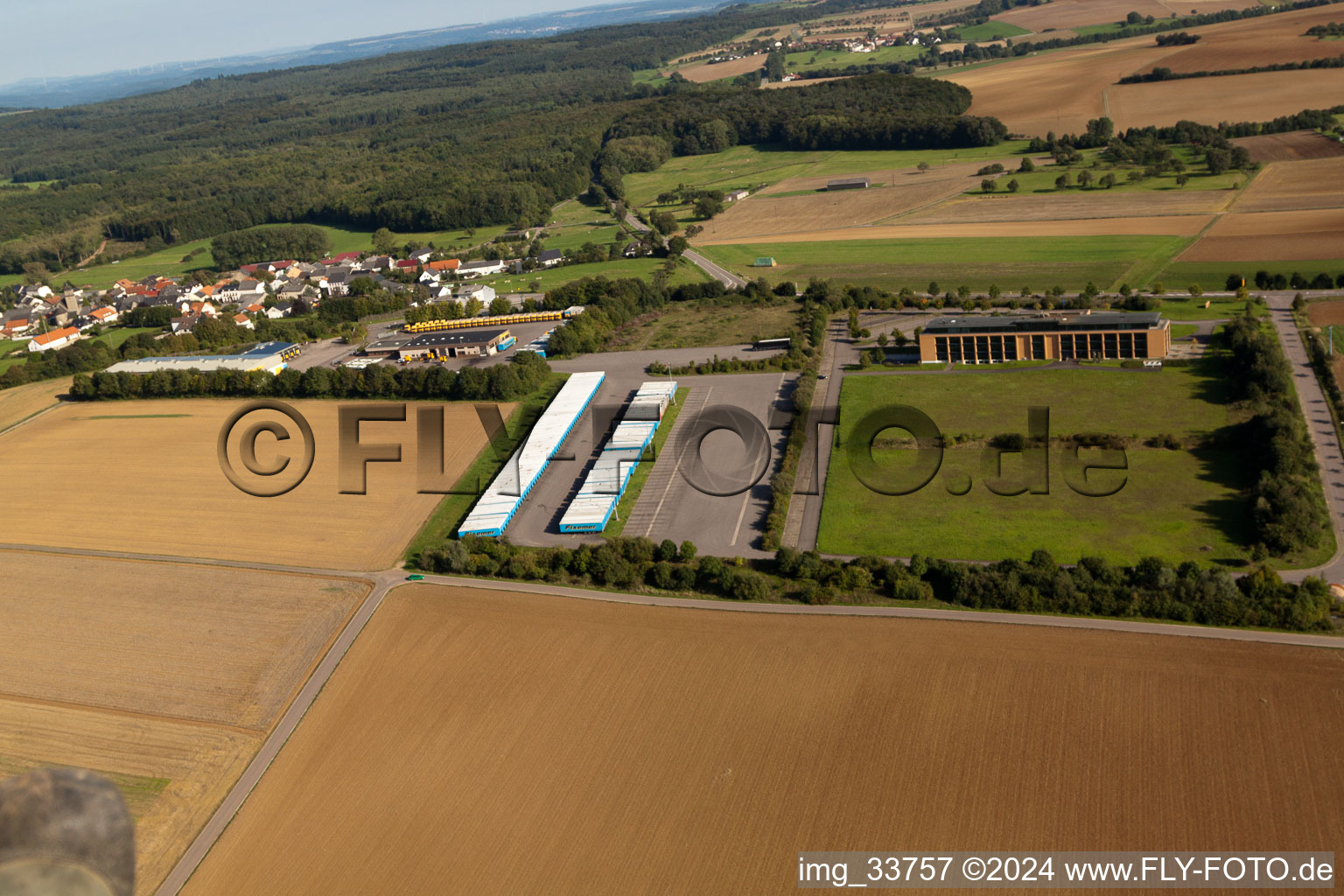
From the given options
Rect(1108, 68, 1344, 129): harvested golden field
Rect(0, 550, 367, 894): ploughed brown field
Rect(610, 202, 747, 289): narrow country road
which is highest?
Rect(1108, 68, 1344, 129): harvested golden field

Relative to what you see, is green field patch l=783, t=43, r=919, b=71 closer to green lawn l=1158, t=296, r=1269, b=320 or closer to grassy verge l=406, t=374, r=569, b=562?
green lawn l=1158, t=296, r=1269, b=320

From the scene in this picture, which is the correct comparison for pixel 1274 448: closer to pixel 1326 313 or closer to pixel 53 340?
pixel 1326 313

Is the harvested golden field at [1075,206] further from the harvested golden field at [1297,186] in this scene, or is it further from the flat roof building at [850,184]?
the flat roof building at [850,184]

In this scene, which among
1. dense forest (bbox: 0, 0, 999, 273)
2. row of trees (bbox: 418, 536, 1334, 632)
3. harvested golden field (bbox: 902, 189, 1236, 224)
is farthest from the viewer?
dense forest (bbox: 0, 0, 999, 273)

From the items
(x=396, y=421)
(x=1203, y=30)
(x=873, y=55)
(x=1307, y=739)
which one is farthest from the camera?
(x=873, y=55)

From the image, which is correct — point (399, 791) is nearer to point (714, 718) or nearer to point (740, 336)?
point (714, 718)

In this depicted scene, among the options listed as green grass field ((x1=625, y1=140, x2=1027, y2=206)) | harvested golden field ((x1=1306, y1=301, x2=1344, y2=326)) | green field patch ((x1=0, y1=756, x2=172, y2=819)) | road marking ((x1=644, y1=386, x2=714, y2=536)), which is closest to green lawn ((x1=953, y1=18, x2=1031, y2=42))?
green grass field ((x1=625, y1=140, x2=1027, y2=206))

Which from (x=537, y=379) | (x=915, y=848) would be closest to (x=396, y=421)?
(x=537, y=379)

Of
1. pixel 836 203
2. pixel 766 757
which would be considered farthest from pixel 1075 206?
pixel 766 757
